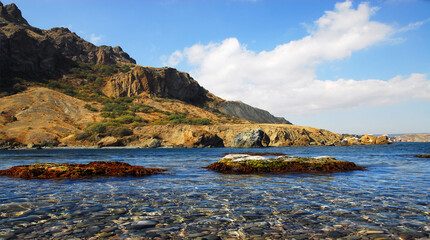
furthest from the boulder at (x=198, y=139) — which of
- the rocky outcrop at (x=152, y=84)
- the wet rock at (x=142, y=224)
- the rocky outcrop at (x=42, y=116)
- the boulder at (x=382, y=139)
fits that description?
the wet rock at (x=142, y=224)

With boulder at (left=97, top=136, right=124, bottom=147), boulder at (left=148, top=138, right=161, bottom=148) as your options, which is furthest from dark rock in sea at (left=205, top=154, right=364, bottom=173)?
boulder at (left=97, top=136, right=124, bottom=147)

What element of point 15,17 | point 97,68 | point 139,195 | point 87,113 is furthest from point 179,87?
point 139,195

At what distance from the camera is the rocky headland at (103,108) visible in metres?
70.5

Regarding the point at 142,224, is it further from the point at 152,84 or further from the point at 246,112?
the point at 246,112

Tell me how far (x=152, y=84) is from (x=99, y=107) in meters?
31.3

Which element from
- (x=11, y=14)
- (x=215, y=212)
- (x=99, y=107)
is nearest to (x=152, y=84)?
(x=99, y=107)

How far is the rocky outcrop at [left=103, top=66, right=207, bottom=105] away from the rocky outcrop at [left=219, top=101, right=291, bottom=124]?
18.7 metres

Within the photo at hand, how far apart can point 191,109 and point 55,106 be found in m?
49.9

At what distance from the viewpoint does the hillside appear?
70.5 meters

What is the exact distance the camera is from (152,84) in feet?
400

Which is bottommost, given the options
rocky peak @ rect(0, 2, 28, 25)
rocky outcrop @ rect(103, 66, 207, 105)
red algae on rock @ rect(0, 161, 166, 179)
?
red algae on rock @ rect(0, 161, 166, 179)

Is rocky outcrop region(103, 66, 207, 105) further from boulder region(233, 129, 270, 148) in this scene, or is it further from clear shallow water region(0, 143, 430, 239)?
clear shallow water region(0, 143, 430, 239)

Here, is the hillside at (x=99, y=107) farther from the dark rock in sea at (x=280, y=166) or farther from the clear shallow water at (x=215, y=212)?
the clear shallow water at (x=215, y=212)

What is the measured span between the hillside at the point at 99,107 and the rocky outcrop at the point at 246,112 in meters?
0.55
